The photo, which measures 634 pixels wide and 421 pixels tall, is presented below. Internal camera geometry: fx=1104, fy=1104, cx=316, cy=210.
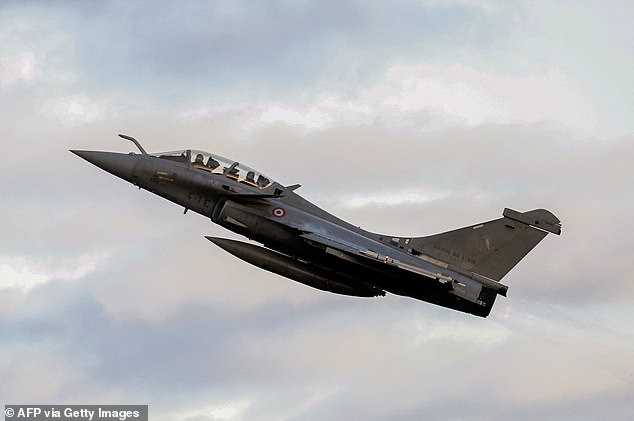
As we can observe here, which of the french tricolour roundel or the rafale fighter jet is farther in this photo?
the french tricolour roundel

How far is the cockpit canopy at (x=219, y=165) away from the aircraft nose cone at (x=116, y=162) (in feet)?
3.07

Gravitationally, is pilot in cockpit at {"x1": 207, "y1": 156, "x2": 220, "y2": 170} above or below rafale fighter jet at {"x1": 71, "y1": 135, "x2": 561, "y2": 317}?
above

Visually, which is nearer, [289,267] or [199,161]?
[199,161]

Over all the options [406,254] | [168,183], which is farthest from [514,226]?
[168,183]

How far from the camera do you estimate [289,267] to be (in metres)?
36.2

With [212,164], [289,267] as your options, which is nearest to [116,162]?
[212,164]

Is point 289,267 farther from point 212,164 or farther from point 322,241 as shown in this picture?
point 212,164

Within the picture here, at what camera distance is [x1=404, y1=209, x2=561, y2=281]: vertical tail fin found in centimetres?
3691

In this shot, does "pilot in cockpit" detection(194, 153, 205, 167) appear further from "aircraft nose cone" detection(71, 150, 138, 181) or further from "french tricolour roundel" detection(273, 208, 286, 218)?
"french tricolour roundel" detection(273, 208, 286, 218)

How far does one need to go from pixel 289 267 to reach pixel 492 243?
6.90 meters

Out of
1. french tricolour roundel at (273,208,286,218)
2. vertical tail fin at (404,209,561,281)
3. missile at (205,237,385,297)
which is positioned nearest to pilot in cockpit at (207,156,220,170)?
missile at (205,237,385,297)

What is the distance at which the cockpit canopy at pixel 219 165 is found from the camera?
35.8 metres

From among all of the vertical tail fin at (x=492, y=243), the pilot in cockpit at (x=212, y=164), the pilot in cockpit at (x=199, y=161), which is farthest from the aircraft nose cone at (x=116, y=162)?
the vertical tail fin at (x=492, y=243)

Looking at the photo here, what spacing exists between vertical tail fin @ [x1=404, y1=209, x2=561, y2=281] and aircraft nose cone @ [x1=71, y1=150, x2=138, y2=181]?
9.66 meters
